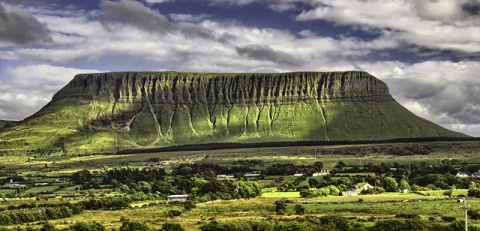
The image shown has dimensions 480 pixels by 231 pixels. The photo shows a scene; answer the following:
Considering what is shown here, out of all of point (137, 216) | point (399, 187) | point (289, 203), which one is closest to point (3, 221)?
point (137, 216)

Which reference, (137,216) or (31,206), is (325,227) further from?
(31,206)

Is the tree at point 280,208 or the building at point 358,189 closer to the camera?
the tree at point 280,208

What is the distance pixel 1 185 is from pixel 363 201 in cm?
12005

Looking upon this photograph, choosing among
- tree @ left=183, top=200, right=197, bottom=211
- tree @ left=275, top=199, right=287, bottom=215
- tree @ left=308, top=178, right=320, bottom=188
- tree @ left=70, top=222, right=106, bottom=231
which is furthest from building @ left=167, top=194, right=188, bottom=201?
tree @ left=70, top=222, right=106, bottom=231

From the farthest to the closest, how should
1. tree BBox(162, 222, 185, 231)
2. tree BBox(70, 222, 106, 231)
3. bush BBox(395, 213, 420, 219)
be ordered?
1. bush BBox(395, 213, 420, 219)
2. tree BBox(70, 222, 106, 231)
3. tree BBox(162, 222, 185, 231)

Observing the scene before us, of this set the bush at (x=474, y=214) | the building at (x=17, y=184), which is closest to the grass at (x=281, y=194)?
the bush at (x=474, y=214)

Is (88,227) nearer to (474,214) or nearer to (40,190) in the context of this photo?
(474,214)

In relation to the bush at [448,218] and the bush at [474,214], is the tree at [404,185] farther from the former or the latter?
the bush at [448,218]

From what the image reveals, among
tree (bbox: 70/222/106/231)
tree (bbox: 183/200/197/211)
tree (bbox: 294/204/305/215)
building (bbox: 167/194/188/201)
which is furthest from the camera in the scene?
building (bbox: 167/194/188/201)

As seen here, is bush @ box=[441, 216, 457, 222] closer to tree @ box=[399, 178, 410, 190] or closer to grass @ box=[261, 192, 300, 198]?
grass @ box=[261, 192, 300, 198]

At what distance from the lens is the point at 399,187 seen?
15062cm

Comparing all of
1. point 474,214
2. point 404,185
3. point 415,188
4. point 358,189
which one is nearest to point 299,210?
point 474,214

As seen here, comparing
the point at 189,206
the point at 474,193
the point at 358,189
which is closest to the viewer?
the point at 189,206

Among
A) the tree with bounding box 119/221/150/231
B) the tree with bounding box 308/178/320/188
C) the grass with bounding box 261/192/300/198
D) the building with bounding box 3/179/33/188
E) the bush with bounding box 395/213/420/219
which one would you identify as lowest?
the building with bounding box 3/179/33/188
